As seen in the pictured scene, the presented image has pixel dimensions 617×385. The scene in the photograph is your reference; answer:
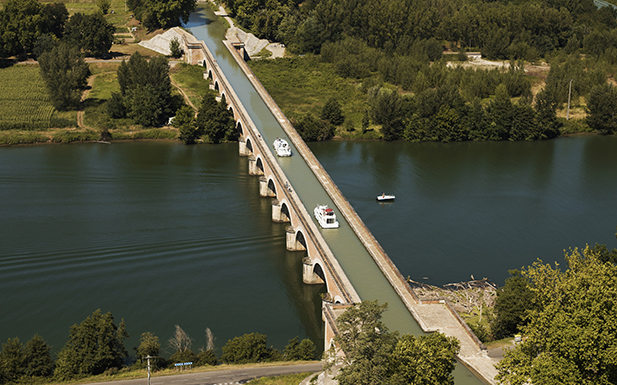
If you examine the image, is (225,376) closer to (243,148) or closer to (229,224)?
(229,224)

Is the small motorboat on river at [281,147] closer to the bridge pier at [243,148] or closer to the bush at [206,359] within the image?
the bridge pier at [243,148]

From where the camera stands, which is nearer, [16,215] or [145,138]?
[16,215]

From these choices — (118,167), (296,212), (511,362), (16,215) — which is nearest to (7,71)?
(118,167)

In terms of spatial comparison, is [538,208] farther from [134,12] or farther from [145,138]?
[134,12]

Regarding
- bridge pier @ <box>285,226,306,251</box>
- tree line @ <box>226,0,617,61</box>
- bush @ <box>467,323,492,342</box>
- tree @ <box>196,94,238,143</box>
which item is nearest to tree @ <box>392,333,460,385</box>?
bush @ <box>467,323,492,342</box>

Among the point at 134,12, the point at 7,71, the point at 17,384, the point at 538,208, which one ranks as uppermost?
the point at 134,12

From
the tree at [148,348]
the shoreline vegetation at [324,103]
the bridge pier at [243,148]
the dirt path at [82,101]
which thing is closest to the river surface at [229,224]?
the bridge pier at [243,148]

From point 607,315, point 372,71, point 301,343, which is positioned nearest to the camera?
point 607,315

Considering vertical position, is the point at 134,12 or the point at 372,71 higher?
the point at 134,12
